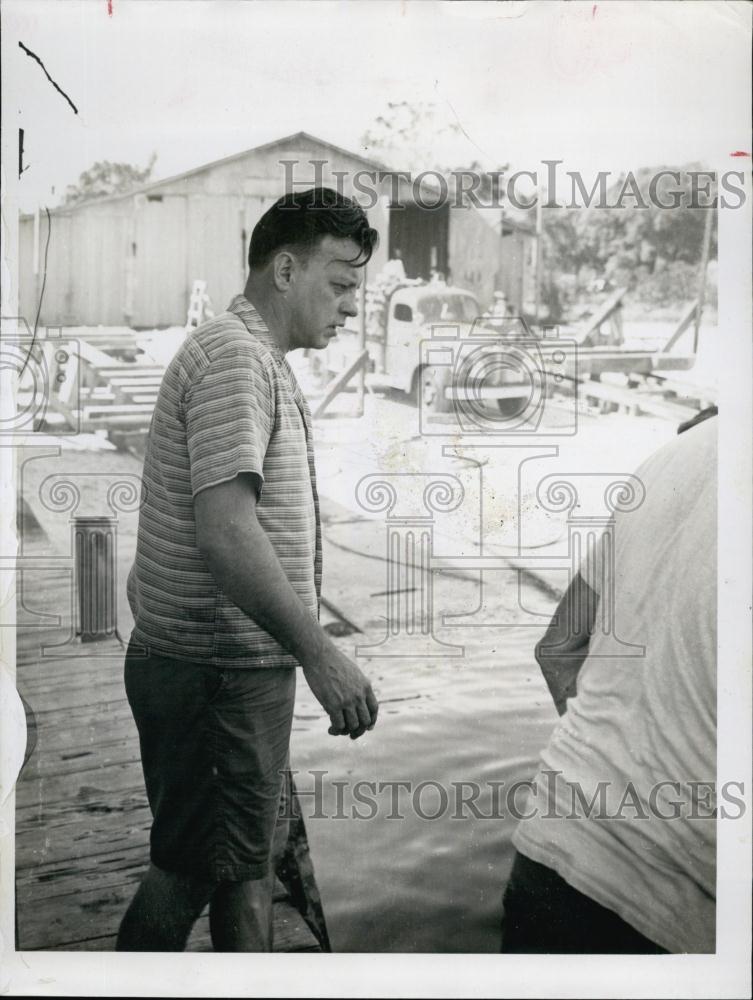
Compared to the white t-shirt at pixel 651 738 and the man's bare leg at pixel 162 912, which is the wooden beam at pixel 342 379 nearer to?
the white t-shirt at pixel 651 738

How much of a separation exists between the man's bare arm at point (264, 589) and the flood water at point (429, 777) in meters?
0.50

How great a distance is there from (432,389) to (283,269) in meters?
0.47

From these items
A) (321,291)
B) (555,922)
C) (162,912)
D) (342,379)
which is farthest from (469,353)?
(162,912)

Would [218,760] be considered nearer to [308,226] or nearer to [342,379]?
[342,379]

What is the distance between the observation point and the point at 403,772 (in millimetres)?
2580

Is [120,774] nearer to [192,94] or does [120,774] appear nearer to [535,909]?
[535,909]

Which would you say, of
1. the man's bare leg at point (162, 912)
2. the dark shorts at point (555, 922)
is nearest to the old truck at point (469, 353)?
the dark shorts at point (555, 922)

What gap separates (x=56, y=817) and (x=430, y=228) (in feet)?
5.23

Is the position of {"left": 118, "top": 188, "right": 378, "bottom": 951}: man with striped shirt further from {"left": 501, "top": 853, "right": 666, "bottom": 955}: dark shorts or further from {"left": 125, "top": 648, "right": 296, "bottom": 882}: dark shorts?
{"left": 501, "top": 853, "right": 666, "bottom": 955}: dark shorts

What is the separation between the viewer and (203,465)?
2109 millimetres

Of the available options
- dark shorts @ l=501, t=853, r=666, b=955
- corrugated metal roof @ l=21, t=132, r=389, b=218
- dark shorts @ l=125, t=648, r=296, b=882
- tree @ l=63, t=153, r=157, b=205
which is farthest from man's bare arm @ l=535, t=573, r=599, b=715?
tree @ l=63, t=153, r=157, b=205

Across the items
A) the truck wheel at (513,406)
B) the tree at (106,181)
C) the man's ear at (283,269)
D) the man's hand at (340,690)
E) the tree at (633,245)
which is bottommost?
Result: the man's hand at (340,690)

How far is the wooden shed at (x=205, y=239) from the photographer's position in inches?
100

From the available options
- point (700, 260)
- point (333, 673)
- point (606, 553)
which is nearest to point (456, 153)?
point (700, 260)
